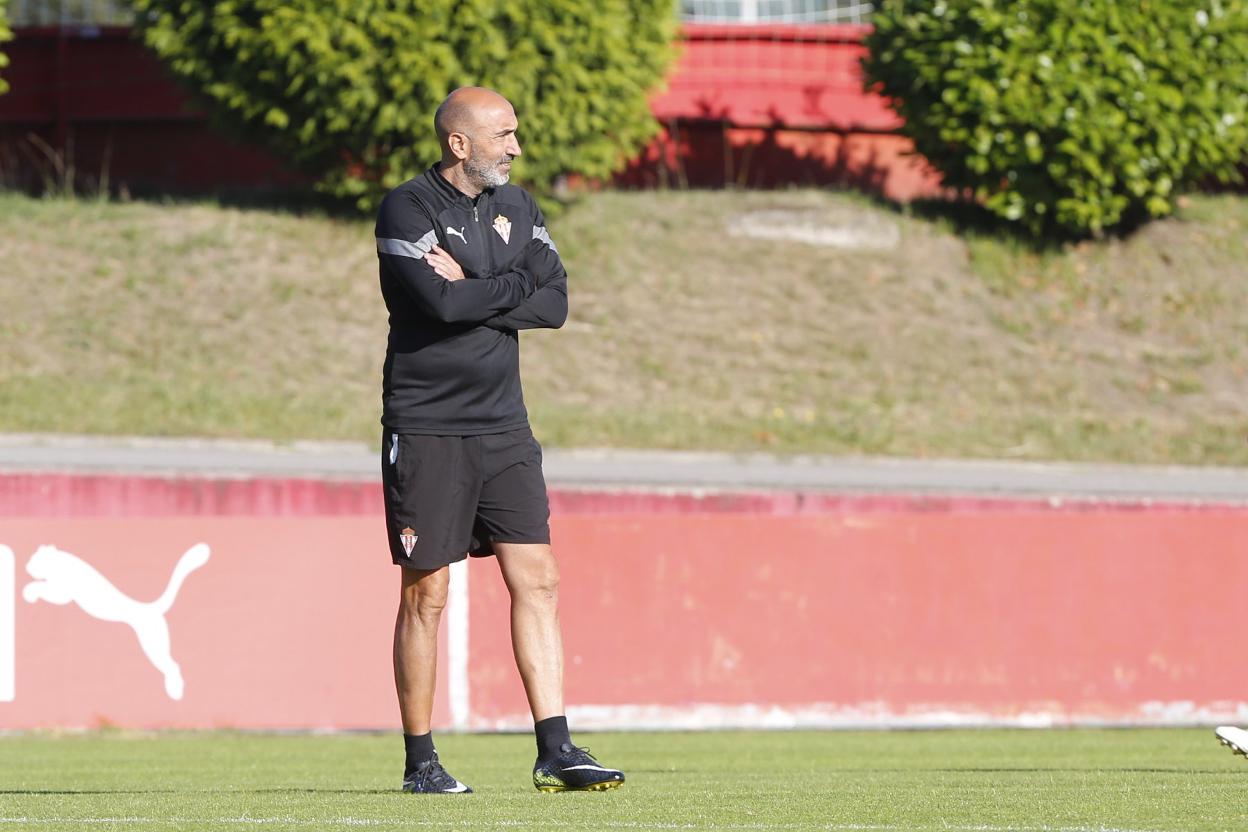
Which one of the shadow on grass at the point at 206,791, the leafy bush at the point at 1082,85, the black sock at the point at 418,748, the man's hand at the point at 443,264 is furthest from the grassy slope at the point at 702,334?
the man's hand at the point at 443,264

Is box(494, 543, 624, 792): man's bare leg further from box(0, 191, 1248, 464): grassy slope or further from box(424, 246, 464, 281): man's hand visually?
box(0, 191, 1248, 464): grassy slope

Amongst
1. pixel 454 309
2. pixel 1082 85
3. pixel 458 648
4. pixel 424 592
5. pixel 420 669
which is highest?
pixel 1082 85

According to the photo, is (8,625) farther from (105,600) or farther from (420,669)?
(420,669)

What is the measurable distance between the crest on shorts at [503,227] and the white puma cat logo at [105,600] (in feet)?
18.1

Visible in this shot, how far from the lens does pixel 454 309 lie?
6.09m

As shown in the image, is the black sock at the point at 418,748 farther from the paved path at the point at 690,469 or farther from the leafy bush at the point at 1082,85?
the leafy bush at the point at 1082,85

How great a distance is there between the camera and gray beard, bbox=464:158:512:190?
6258mm

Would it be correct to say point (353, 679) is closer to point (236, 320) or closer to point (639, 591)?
point (639, 591)

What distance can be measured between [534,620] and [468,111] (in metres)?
1.56

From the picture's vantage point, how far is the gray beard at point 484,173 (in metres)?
6.26

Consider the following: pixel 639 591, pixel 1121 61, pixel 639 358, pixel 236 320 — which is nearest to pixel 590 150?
pixel 639 358

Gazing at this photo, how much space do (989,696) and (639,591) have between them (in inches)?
80.6

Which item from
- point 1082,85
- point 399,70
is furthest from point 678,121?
point 1082,85

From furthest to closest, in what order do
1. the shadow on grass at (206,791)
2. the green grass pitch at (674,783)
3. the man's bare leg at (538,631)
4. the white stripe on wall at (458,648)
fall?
1. the white stripe on wall at (458,648)
2. the shadow on grass at (206,791)
3. the man's bare leg at (538,631)
4. the green grass pitch at (674,783)
